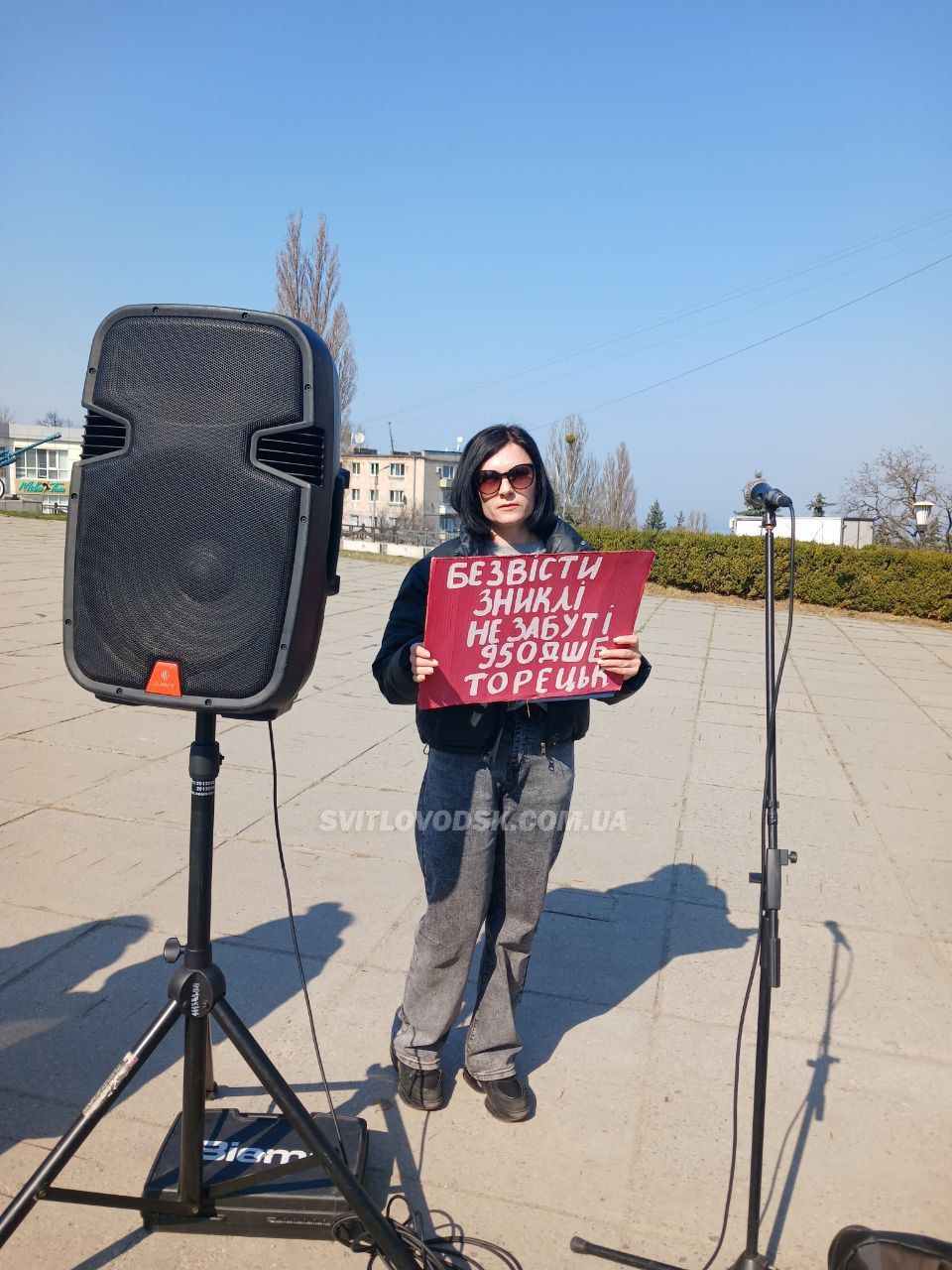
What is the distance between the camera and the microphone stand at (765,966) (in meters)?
2.08

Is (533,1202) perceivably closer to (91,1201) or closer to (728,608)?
(91,1201)

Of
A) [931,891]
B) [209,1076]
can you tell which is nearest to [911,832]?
[931,891]

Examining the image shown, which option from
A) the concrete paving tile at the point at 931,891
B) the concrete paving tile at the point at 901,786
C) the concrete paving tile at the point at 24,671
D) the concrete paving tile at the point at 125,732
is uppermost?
the concrete paving tile at the point at 24,671

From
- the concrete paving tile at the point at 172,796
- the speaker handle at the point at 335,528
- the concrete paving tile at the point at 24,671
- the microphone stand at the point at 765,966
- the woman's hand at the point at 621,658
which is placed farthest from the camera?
the concrete paving tile at the point at 24,671

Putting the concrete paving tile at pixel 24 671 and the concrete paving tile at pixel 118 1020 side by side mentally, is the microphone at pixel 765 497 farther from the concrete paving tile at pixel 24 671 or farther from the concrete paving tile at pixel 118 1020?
the concrete paving tile at pixel 24 671

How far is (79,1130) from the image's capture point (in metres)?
1.93

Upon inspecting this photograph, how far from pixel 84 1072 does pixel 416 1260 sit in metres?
1.20

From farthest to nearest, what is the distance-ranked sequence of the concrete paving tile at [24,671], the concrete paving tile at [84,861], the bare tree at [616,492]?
the bare tree at [616,492], the concrete paving tile at [24,671], the concrete paving tile at [84,861]

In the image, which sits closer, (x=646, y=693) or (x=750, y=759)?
(x=750, y=759)

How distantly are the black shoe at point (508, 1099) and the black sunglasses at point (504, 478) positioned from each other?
64.9 inches

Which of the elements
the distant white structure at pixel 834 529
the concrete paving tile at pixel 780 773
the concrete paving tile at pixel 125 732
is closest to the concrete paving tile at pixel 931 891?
the concrete paving tile at pixel 780 773

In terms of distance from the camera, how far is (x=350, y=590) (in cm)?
1546

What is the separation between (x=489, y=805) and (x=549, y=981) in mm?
1218

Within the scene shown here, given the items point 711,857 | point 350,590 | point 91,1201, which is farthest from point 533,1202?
point 350,590
